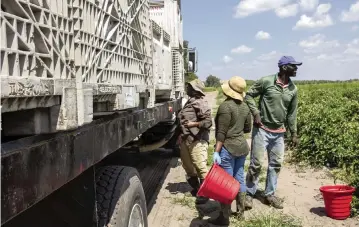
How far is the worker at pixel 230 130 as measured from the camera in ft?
16.0

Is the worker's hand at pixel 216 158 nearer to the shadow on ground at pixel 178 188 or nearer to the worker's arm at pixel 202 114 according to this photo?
the worker's arm at pixel 202 114

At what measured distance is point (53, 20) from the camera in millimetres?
1753

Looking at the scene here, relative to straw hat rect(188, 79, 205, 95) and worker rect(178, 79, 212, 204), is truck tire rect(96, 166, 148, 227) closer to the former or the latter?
worker rect(178, 79, 212, 204)

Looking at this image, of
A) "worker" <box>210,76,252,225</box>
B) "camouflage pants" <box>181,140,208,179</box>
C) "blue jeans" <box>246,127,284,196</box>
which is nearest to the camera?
"worker" <box>210,76,252,225</box>

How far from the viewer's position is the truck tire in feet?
8.83

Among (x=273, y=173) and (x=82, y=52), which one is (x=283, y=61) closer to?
(x=273, y=173)

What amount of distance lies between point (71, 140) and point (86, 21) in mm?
630

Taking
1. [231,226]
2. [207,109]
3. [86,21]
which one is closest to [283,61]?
[207,109]

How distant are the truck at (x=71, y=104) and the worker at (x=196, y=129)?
2124 millimetres

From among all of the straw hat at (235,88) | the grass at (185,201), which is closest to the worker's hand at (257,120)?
the straw hat at (235,88)

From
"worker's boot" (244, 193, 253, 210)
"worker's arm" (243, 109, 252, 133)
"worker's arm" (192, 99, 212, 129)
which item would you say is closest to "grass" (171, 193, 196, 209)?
"worker's boot" (244, 193, 253, 210)

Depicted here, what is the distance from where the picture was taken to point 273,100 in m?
5.58

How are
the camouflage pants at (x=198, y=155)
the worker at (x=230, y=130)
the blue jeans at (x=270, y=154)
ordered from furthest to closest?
the camouflage pants at (x=198, y=155) → the blue jeans at (x=270, y=154) → the worker at (x=230, y=130)

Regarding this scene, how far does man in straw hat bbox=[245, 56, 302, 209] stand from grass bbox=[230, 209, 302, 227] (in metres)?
0.41
